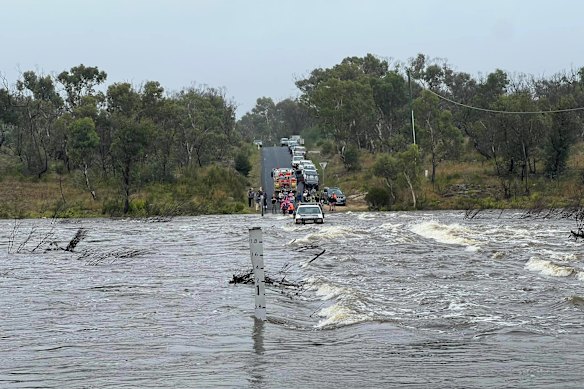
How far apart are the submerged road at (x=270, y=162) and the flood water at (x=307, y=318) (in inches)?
1930

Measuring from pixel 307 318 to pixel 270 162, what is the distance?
91.2m

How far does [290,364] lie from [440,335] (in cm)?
294

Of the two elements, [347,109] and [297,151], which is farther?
[297,151]

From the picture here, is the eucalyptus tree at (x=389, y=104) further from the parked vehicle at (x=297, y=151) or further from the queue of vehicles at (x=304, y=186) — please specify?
the queue of vehicles at (x=304, y=186)

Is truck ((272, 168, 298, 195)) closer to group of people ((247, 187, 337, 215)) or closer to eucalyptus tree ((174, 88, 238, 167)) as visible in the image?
group of people ((247, 187, 337, 215))

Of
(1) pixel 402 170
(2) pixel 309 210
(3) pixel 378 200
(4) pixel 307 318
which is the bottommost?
(4) pixel 307 318

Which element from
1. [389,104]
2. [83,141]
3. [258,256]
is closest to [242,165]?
[83,141]

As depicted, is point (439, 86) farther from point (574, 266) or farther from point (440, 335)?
point (440, 335)

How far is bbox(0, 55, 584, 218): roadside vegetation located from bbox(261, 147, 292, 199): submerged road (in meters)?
1.52

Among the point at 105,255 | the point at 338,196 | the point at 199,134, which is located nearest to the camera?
the point at 105,255

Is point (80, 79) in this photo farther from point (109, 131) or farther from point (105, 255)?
point (105, 255)

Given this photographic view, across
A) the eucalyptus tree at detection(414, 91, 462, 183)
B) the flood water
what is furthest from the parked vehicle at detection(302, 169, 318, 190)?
the flood water

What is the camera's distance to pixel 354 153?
91.1 meters

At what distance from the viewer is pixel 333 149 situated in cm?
11281
